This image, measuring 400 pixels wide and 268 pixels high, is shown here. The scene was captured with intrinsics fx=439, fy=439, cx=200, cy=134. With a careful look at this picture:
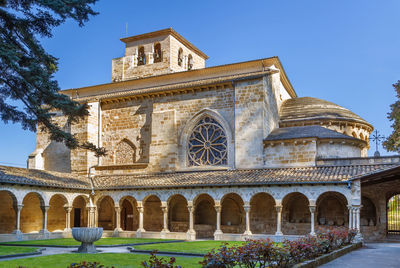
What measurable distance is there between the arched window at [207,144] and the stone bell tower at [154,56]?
666cm

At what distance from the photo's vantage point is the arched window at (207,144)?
2650cm

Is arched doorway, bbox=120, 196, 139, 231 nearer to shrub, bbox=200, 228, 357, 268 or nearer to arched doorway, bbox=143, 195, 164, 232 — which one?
arched doorway, bbox=143, 195, 164, 232

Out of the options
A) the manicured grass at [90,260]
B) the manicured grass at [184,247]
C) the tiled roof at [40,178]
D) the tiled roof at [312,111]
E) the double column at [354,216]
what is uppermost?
the tiled roof at [312,111]

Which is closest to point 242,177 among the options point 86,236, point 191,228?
point 191,228

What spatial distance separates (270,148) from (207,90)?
5.44 meters

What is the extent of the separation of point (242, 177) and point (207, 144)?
4330 mm

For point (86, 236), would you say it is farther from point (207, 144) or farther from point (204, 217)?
point (207, 144)

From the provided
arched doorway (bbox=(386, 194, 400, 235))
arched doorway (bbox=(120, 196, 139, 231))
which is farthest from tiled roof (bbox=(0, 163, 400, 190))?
arched doorway (bbox=(386, 194, 400, 235))

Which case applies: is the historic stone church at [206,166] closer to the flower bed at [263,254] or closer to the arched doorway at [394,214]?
the arched doorway at [394,214]

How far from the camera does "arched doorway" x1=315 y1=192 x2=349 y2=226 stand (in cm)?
2297

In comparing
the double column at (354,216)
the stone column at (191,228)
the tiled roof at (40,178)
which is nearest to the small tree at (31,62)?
the tiled roof at (40,178)

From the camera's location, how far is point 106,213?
29.8 m

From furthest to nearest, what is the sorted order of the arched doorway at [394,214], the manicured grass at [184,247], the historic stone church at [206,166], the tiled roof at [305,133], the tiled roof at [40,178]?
1. the tiled roof at [305,133]
2. the arched doorway at [394,214]
3. the historic stone church at [206,166]
4. the tiled roof at [40,178]
5. the manicured grass at [184,247]

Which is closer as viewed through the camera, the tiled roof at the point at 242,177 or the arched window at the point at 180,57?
the tiled roof at the point at 242,177
